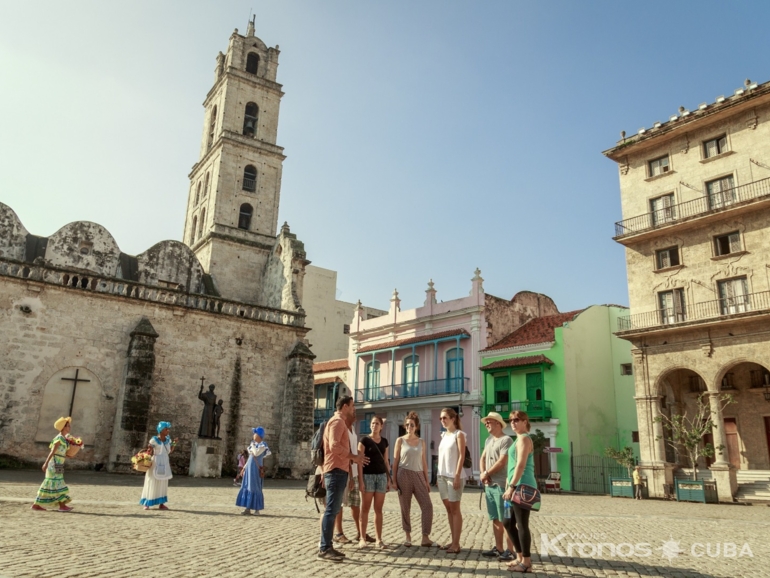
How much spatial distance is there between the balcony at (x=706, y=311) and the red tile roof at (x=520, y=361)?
14.0ft

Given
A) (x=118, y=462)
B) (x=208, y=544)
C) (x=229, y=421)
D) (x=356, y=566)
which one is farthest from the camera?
(x=229, y=421)

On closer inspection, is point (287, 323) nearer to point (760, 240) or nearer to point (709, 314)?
point (709, 314)

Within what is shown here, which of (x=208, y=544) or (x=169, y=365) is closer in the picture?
(x=208, y=544)

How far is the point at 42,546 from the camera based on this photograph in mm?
6477

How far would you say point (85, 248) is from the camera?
83.8 feet

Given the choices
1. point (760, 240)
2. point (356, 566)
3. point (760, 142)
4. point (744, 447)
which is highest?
point (760, 142)

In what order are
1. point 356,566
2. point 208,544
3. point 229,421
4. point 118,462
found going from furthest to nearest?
point 229,421 < point 118,462 < point 208,544 < point 356,566

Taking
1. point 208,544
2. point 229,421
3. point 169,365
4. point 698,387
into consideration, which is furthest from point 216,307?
point 698,387

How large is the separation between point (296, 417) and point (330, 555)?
18.8 meters

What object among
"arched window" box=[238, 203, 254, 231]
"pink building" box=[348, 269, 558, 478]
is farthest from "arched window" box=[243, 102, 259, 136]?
"pink building" box=[348, 269, 558, 478]

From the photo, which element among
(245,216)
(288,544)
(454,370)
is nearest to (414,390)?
(454,370)

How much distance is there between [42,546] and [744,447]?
958 inches

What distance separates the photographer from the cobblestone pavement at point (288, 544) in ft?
19.2

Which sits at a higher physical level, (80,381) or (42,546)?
(80,381)
